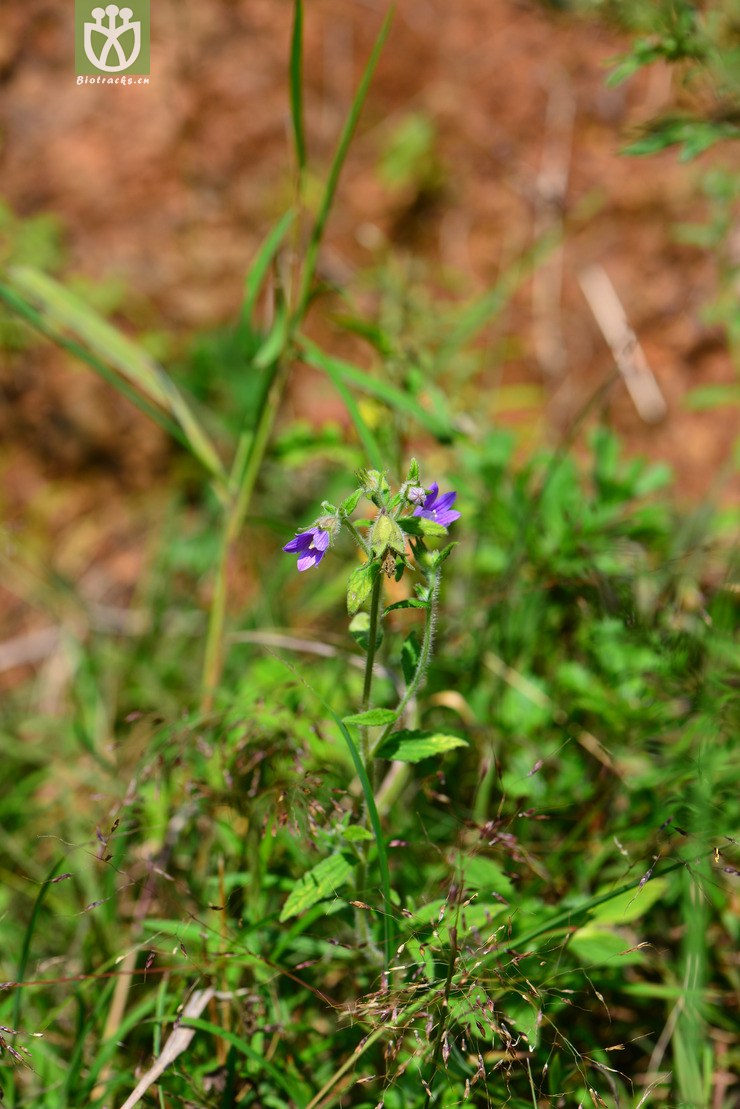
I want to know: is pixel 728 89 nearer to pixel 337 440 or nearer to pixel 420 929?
pixel 337 440

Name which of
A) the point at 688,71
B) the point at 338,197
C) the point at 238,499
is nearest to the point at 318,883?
the point at 238,499

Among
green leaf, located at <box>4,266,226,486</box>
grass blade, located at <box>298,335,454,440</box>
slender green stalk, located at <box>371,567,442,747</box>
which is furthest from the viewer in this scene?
green leaf, located at <box>4,266,226,486</box>

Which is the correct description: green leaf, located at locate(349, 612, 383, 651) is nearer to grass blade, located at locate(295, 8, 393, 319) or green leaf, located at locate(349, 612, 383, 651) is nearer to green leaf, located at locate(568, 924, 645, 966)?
green leaf, located at locate(568, 924, 645, 966)

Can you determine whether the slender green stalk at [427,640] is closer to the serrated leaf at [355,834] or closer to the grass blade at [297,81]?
the serrated leaf at [355,834]

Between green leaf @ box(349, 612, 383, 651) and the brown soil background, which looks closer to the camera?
green leaf @ box(349, 612, 383, 651)

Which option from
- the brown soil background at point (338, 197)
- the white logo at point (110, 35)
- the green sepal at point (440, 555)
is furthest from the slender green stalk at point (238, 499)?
the white logo at point (110, 35)

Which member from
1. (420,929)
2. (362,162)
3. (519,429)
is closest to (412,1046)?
(420,929)

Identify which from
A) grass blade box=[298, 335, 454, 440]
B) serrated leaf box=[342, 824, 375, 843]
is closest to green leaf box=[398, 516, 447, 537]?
serrated leaf box=[342, 824, 375, 843]
